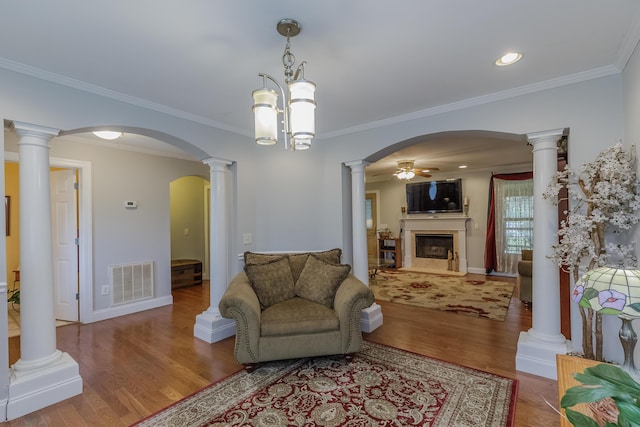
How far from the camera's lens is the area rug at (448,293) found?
169 inches

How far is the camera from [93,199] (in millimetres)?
3967

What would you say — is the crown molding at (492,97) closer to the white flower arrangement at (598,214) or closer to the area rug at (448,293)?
the white flower arrangement at (598,214)

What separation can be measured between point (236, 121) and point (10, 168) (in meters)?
4.20

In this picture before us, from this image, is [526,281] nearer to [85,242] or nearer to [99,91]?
[99,91]

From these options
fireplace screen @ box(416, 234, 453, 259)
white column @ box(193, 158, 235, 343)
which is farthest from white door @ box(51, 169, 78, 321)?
fireplace screen @ box(416, 234, 453, 259)

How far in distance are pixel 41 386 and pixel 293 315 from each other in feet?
5.92

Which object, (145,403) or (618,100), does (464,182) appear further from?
(145,403)

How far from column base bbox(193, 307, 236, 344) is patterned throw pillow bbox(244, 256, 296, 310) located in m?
0.70

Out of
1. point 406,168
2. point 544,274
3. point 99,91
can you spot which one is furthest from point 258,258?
point 406,168

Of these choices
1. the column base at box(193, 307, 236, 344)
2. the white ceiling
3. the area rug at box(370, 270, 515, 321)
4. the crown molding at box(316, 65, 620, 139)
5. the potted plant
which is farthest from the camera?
the area rug at box(370, 270, 515, 321)

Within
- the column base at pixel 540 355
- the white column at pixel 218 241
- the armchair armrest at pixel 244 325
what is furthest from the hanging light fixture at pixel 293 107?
the column base at pixel 540 355

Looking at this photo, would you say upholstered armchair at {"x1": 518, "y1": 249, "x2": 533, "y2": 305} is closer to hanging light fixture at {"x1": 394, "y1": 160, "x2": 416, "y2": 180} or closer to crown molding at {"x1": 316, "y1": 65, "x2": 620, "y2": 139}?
hanging light fixture at {"x1": 394, "y1": 160, "x2": 416, "y2": 180}

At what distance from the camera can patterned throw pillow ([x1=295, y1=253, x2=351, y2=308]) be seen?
2938 mm

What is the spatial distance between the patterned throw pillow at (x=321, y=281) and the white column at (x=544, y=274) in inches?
63.8
